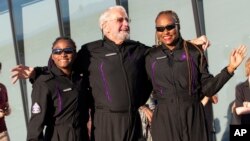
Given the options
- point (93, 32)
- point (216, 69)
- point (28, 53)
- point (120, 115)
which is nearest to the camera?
point (120, 115)

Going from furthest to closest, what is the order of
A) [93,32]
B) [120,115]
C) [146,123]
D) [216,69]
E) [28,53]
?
[28,53] → [93,32] → [216,69] → [146,123] → [120,115]

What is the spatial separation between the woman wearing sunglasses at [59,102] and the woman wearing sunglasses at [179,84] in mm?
682

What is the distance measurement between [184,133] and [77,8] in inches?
259

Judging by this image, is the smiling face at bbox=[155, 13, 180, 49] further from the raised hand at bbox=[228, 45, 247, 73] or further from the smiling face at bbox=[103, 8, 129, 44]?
the raised hand at bbox=[228, 45, 247, 73]

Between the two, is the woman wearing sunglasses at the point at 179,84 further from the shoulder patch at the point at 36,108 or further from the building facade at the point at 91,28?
the building facade at the point at 91,28

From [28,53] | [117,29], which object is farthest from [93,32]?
[117,29]

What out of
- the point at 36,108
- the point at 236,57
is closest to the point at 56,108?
the point at 36,108

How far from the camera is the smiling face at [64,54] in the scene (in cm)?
446

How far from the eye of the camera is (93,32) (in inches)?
404

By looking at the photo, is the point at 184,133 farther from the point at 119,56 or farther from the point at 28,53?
the point at 28,53

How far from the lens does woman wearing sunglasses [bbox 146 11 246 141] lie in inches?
169

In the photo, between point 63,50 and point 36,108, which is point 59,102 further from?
point 63,50

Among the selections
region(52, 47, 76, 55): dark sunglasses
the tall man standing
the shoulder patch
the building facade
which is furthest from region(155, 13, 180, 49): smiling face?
the building facade

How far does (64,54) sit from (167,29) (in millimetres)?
874
